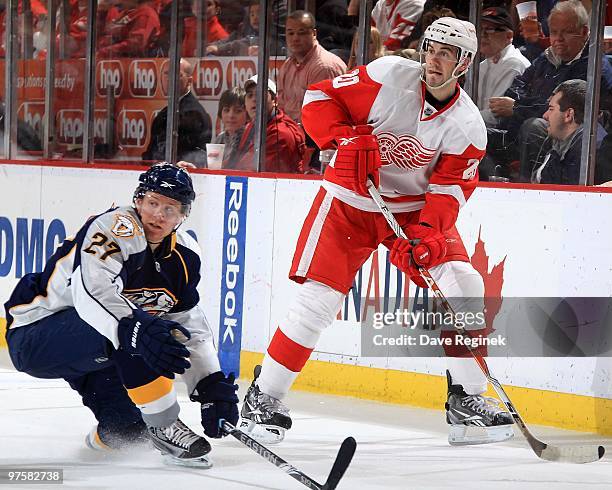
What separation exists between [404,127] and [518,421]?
3.01 ft

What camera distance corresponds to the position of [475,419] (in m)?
3.66

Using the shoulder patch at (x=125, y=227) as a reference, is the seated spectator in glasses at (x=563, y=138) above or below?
above

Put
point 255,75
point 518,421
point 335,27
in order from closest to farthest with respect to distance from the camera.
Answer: point 518,421
point 335,27
point 255,75

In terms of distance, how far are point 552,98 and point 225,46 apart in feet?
5.39

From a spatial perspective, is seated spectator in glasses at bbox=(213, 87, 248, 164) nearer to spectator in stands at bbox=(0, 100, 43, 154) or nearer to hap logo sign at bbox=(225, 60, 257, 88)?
hap logo sign at bbox=(225, 60, 257, 88)

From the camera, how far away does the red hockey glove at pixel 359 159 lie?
3.64 metres

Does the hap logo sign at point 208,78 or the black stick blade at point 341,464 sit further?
the hap logo sign at point 208,78

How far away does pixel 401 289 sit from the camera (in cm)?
474

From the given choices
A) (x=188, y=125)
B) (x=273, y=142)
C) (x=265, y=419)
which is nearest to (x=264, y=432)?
(x=265, y=419)

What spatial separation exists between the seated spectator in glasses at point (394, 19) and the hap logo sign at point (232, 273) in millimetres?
824

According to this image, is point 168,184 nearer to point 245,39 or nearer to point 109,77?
point 245,39

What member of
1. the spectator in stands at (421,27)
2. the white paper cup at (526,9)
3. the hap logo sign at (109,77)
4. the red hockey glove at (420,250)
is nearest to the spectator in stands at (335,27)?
the spectator in stands at (421,27)

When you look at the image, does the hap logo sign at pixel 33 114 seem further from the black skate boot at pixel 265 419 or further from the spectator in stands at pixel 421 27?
Answer: the black skate boot at pixel 265 419

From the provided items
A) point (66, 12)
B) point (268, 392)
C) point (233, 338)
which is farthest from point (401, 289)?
point (66, 12)
